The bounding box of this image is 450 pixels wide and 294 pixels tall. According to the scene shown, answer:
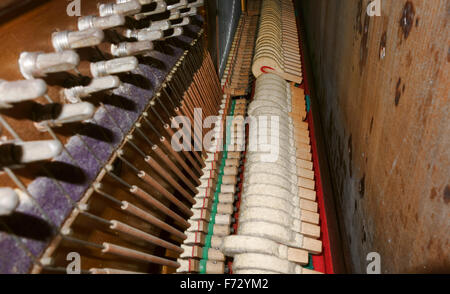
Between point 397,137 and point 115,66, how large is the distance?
143 cm

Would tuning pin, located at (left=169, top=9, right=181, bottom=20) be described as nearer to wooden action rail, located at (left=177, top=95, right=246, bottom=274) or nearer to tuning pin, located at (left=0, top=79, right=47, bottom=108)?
wooden action rail, located at (left=177, top=95, right=246, bottom=274)

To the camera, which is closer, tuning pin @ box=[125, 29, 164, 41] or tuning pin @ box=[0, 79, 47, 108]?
tuning pin @ box=[0, 79, 47, 108]

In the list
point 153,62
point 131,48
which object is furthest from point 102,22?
point 153,62

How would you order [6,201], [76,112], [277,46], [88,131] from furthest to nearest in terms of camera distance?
[277,46], [88,131], [76,112], [6,201]

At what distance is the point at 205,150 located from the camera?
282 centimetres

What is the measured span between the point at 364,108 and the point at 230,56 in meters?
3.49

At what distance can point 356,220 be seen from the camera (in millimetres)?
2109

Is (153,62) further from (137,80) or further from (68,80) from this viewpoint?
(68,80)

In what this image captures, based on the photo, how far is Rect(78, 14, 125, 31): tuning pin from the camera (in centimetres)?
124

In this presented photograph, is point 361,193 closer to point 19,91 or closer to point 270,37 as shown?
point 19,91

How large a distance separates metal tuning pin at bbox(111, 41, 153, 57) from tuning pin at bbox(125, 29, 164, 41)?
157 mm

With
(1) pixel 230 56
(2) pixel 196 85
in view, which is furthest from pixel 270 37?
(2) pixel 196 85

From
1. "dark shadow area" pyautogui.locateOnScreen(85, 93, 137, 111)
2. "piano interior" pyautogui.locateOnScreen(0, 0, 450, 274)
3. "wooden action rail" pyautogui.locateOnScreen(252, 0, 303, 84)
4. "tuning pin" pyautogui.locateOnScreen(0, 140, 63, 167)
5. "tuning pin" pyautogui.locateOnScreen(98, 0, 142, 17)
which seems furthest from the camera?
"wooden action rail" pyautogui.locateOnScreen(252, 0, 303, 84)
